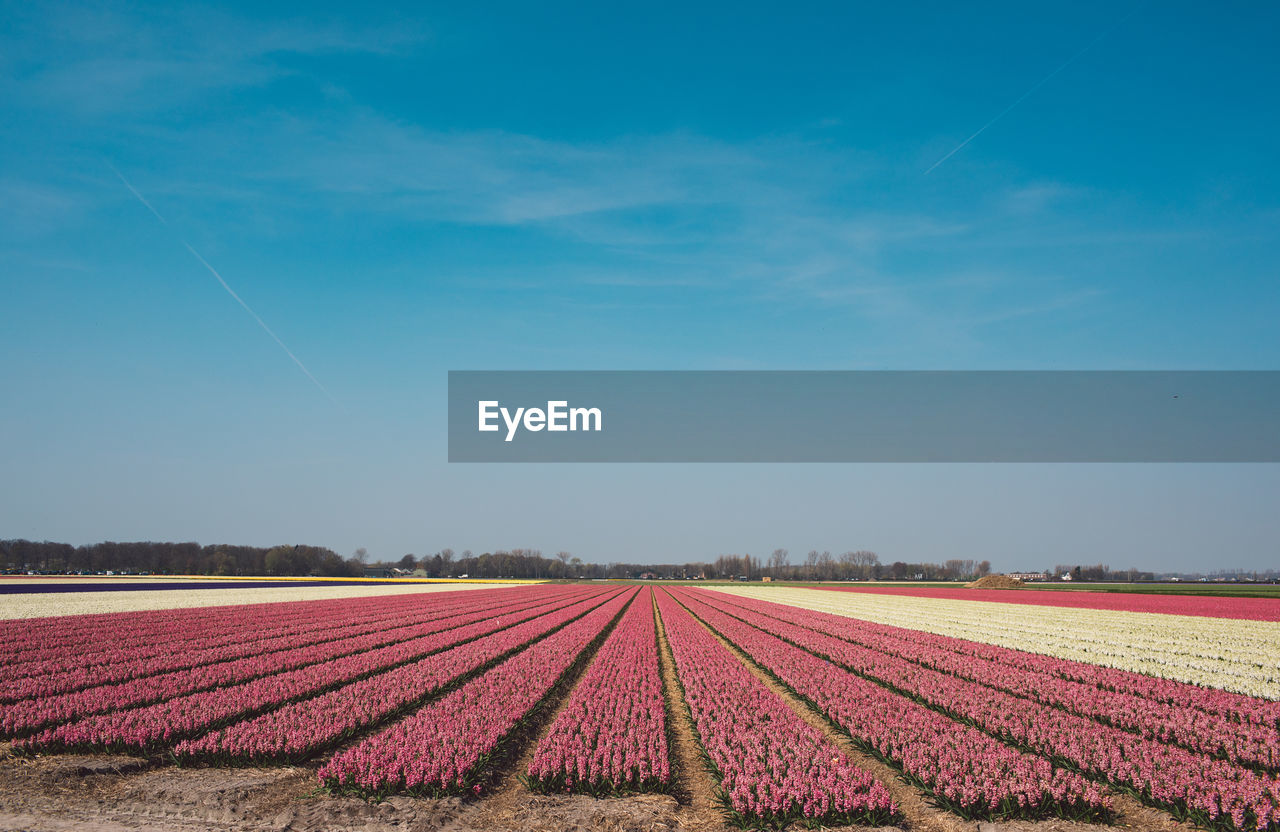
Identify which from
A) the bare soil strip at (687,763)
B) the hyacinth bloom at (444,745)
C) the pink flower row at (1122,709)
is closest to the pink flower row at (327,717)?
the hyacinth bloom at (444,745)

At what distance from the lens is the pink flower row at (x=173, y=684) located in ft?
38.8

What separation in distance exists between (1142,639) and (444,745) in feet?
91.6

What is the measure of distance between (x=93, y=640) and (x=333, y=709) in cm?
1662

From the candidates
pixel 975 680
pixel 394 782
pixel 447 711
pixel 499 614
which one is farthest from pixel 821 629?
pixel 394 782

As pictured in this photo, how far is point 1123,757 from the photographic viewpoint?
9789 millimetres

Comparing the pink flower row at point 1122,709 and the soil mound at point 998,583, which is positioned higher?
the pink flower row at point 1122,709

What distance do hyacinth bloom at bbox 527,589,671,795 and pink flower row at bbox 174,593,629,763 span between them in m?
3.54

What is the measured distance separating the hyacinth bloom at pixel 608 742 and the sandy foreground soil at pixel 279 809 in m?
0.26

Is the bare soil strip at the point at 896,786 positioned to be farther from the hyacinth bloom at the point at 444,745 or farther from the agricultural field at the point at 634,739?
the hyacinth bloom at the point at 444,745

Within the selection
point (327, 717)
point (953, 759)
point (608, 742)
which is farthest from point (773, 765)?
point (327, 717)

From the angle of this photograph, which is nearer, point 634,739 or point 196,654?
point 634,739

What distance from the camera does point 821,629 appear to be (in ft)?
96.9

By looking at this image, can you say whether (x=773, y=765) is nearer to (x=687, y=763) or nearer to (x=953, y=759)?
(x=687, y=763)

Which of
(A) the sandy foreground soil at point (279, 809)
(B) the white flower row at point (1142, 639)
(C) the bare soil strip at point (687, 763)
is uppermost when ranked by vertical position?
(A) the sandy foreground soil at point (279, 809)
